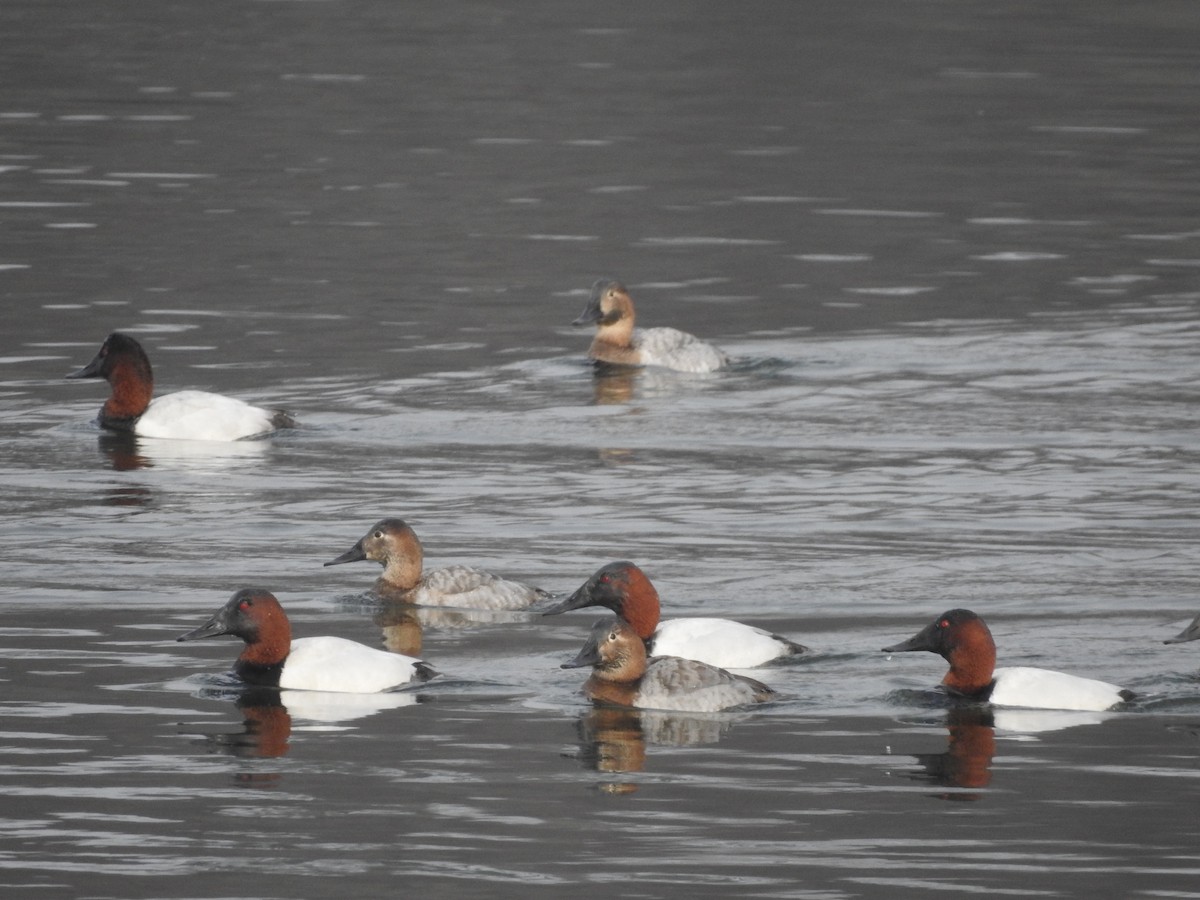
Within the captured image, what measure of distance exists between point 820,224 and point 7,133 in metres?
15.3

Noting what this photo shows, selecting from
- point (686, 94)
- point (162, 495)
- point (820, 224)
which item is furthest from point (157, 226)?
point (686, 94)

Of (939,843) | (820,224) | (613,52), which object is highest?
(613,52)

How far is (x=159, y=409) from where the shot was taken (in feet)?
69.5

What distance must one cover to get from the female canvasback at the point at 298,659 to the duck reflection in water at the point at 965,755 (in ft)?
9.25

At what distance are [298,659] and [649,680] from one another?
1.89 metres

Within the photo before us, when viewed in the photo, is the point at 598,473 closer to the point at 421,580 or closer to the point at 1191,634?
the point at 421,580

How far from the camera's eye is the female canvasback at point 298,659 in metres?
13.0

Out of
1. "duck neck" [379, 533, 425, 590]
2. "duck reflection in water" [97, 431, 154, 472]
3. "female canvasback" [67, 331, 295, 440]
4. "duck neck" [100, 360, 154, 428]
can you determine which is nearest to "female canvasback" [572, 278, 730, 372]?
"female canvasback" [67, 331, 295, 440]

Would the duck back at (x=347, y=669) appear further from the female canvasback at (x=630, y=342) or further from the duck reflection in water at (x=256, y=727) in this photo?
the female canvasback at (x=630, y=342)

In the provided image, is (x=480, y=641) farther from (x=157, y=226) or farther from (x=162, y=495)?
(x=157, y=226)

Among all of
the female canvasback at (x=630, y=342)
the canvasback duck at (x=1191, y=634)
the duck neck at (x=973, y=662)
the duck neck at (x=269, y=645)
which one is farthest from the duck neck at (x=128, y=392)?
the canvasback duck at (x=1191, y=634)

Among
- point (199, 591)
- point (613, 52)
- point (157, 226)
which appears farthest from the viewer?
point (613, 52)

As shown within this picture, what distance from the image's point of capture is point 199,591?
15211mm

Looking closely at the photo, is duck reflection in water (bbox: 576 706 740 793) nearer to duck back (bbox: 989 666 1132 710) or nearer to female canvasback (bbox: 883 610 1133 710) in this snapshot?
female canvasback (bbox: 883 610 1133 710)
